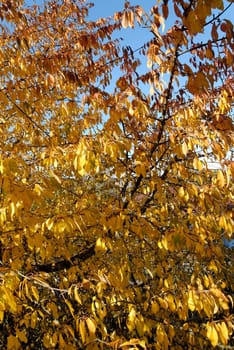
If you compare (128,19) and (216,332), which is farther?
(128,19)

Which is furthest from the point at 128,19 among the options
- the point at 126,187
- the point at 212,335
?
the point at 212,335

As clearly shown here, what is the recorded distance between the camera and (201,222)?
2684 mm

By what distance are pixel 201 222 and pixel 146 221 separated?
0.43 metres

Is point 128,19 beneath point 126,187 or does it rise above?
above

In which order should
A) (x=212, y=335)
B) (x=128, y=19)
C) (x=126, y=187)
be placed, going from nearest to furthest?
(x=212, y=335)
(x=128, y=19)
(x=126, y=187)

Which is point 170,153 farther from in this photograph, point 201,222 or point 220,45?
point 220,45

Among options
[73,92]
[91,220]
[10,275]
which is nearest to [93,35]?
[73,92]

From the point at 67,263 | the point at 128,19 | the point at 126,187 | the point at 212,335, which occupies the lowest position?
the point at 212,335

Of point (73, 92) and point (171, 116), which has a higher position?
point (73, 92)

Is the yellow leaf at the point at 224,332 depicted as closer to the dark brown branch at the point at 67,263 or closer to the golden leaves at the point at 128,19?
the dark brown branch at the point at 67,263

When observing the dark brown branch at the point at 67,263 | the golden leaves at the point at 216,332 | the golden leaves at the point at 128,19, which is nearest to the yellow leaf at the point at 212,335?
the golden leaves at the point at 216,332

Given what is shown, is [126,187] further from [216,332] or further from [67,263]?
[216,332]

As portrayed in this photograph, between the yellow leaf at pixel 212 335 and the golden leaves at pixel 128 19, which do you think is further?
the golden leaves at pixel 128 19

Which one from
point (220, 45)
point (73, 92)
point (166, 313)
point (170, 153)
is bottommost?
point (166, 313)
